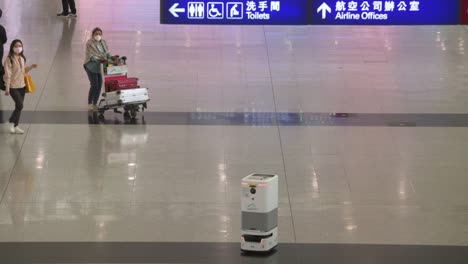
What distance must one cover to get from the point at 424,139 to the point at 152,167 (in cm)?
473

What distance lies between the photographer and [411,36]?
90.9ft

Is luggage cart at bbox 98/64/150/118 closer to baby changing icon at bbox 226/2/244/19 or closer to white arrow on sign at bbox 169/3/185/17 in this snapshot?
white arrow on sign at bbox 169/3/185/17

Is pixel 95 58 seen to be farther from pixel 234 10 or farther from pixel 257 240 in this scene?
pixel 257 240

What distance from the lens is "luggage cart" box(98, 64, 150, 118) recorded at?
798 inches

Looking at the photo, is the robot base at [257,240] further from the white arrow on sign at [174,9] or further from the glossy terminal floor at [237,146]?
Answer: the white arrow on sign at [174,9]

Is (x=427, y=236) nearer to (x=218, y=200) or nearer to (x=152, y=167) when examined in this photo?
(x=218, y=200)

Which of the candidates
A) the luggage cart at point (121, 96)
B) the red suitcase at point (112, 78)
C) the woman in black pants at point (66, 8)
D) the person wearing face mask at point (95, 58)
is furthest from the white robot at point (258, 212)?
the woman in black pants at point (66, 8)

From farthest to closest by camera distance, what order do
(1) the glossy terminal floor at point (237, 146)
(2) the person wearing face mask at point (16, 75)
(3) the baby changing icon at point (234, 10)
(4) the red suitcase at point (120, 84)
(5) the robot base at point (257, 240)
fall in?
(4) the red suitcase at point (120, 84), (2) the person wearing face mask at point (16, 75), (3) the baby changing icon at point (234, 10), (1) the glossy terminal floor at point (237, 146), (5) the robot base at point (257, 240)

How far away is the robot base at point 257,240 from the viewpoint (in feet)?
45.4

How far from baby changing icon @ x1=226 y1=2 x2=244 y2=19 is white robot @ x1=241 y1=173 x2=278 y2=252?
225cm

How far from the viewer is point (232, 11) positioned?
15.0 meters

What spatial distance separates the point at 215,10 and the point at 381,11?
6.91 ft

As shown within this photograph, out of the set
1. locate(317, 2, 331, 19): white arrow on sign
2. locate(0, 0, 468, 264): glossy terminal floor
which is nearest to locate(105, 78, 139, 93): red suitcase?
locate(0, 0, 468, 264): glossy terminal floor

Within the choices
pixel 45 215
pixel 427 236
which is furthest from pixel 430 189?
pixel 45 215
